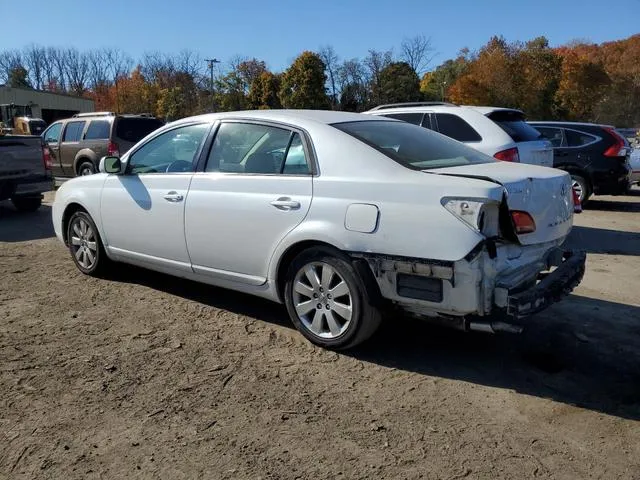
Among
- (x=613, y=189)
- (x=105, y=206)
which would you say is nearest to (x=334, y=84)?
(x=613, y=189)

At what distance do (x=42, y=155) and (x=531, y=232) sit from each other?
9945 millimetres

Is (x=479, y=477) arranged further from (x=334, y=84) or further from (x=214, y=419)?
(x=334, y=84)

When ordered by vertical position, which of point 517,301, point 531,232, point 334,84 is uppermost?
point 334,84

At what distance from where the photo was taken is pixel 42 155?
10898 millimetres

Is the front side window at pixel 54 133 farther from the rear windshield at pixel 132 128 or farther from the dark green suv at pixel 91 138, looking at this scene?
the rear windshield at pixel 132 128

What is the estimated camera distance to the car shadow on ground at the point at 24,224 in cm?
866

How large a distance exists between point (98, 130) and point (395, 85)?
52.8 metres

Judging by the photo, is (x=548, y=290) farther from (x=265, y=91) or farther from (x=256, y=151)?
(x=265, y=91)

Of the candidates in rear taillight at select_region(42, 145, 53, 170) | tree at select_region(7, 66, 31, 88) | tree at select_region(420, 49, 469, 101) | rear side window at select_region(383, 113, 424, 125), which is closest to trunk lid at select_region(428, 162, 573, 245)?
rear side window at select_region(383, 113, 424, 125)

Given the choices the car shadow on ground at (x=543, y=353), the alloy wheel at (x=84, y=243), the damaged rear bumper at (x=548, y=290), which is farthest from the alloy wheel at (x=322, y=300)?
the alloy wheel at (x=84, y=243)

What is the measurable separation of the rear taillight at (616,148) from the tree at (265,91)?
5094 centimetres

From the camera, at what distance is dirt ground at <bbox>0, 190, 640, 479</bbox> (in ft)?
9.17

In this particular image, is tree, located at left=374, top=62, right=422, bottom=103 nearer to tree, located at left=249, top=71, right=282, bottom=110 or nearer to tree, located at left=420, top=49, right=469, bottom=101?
tree, located at left=420, top=49, right=469, bottom=101

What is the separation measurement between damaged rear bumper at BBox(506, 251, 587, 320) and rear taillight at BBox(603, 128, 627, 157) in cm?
750
